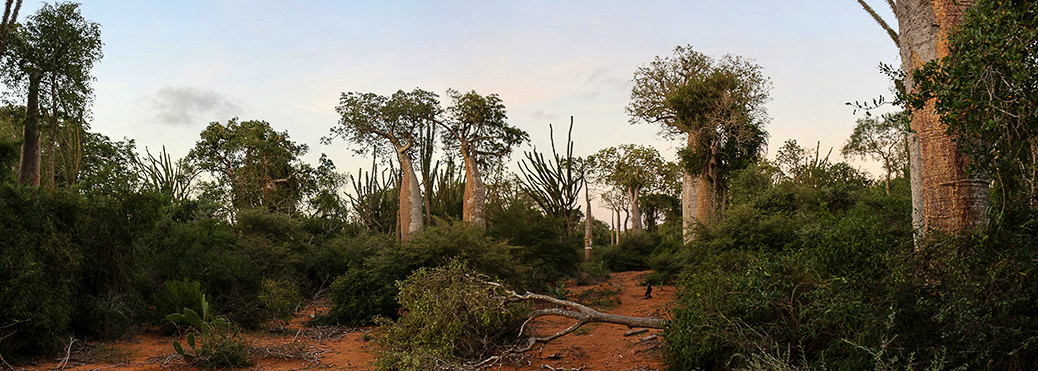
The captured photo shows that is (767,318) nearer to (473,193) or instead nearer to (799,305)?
(799,305)

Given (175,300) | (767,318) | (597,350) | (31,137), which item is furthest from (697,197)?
(31,137)

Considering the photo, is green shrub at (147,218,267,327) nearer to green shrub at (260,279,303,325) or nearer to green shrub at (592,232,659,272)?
green shrub at (260,279,303,325)

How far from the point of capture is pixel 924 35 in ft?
19.8

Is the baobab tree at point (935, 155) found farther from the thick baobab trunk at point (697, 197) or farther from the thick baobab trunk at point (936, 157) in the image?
the thick baobab trunk at point (697, 197)

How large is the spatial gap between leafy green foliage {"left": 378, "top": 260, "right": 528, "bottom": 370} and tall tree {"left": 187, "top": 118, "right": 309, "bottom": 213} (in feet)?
54.9

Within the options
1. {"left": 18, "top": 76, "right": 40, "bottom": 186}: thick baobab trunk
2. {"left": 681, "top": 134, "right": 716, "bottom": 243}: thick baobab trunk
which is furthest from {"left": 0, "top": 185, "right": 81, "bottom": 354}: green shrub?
{"left": 681, "top": 134, "right": 716, "bottom": 243}: thick baobab trunk

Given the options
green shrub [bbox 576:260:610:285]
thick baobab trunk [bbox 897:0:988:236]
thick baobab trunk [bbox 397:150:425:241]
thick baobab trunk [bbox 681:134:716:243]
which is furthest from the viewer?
thick baobab trunk [bbox 397:150:425:241]

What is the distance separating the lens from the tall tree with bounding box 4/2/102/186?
11883mm

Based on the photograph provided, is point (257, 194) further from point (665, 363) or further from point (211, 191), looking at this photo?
point (665, 363)

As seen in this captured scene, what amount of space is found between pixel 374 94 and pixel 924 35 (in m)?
15.0

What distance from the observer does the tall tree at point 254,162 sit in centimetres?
2233

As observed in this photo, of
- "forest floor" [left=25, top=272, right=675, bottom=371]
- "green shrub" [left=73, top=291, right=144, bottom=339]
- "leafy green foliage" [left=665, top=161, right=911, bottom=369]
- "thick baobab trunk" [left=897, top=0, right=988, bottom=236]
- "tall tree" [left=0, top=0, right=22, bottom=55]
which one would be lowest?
"forest floor" [left=25, top=272, right=675, bottom=371]

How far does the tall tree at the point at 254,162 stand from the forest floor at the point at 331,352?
45.4ft

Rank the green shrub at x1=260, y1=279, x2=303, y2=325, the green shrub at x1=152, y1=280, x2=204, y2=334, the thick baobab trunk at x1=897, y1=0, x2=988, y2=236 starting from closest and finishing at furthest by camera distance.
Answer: the thick baobab trunk at x1=897, y1=0, x2=988, y2=236
the green shrub at x1=152, y1=280, x2=204, y2=334
the green shrub at x1=260, y1=279, x2=303, y2=325
